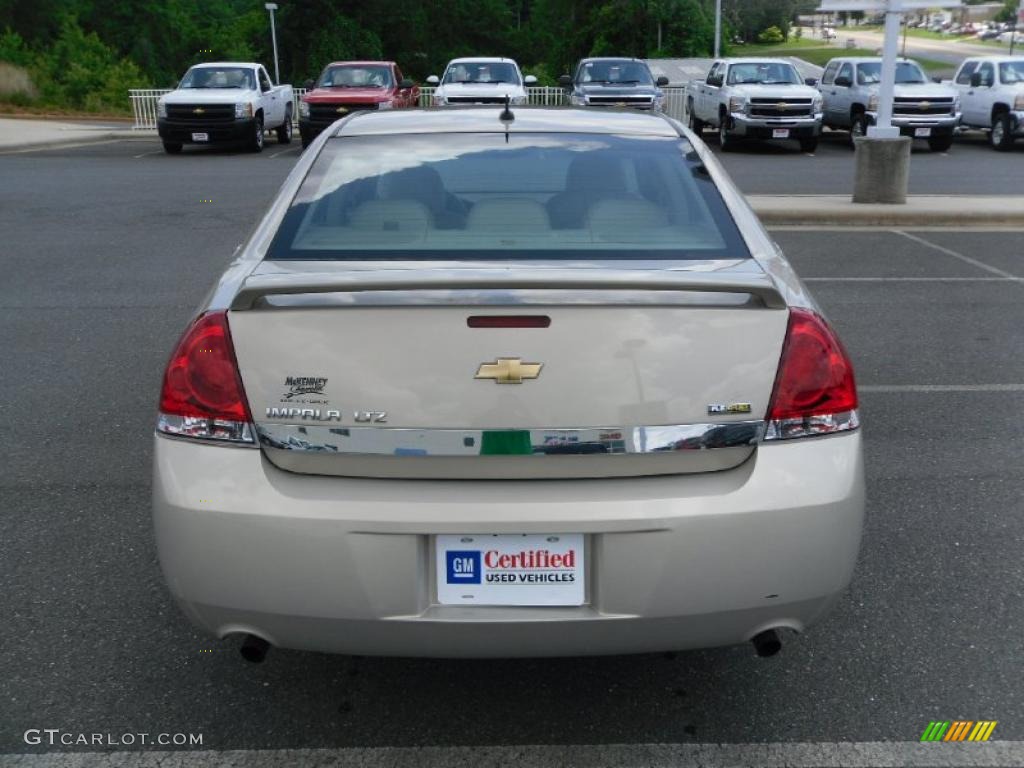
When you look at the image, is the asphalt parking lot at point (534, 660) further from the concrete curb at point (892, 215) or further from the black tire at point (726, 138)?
the black tire at point (726, 138)

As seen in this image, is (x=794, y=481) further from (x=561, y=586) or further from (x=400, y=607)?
(x=400, y=607)

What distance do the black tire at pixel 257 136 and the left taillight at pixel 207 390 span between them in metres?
22.5

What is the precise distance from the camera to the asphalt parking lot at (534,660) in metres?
3.21

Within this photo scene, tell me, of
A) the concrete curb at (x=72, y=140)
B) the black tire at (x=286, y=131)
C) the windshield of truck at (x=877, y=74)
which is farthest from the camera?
the black tire at (x=286, y=131)

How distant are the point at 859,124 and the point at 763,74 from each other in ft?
7.96

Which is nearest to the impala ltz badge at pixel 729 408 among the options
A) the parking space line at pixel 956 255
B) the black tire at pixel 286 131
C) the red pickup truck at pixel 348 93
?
the parking space line at pixel 956 255

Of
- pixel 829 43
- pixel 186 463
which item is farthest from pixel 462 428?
pixel 829 43

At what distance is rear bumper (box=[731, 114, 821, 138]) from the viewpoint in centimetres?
2402

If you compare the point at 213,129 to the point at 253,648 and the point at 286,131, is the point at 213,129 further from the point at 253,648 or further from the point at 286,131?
the point at 253,648

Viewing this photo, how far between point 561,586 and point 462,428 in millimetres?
458

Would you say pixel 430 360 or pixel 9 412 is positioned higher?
pixel 430 360

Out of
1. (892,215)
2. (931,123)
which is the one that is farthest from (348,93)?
(892,215)

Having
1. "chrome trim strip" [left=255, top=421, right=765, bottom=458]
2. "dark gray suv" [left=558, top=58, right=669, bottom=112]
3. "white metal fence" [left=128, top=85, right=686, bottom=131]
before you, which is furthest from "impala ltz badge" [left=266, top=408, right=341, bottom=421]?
"white metal fence" [left=128, top=85, right=686, bottom=131]

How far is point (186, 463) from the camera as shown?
292 cm
